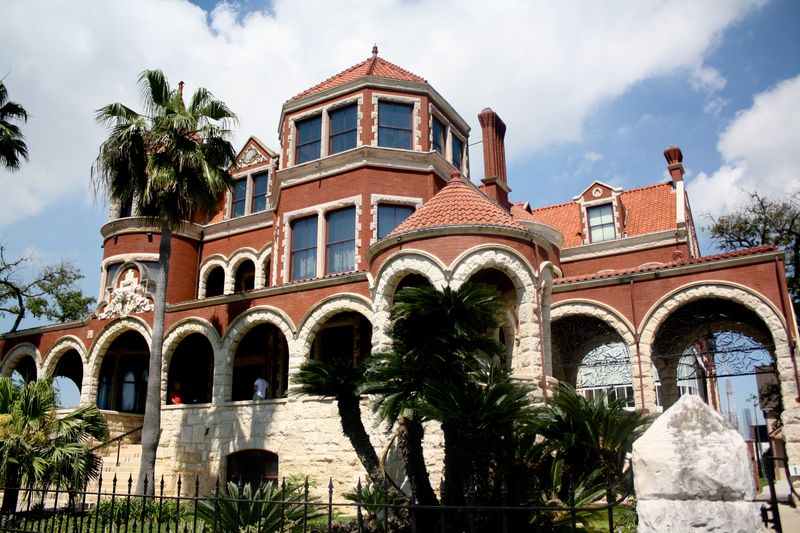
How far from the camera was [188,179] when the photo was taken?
741 inches

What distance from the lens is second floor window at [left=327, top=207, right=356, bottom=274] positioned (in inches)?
828

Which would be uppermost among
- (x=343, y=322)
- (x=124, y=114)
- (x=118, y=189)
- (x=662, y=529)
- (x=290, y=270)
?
(x=124, y=114)

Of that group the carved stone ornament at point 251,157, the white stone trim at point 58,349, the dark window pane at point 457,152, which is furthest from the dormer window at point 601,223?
the white stone trim at point 58,349

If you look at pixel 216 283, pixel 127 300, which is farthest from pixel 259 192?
pixel 127 300

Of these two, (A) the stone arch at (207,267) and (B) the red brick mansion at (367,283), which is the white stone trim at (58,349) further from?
(A) the stone arch at (207,267)

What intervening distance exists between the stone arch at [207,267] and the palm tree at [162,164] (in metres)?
8.69

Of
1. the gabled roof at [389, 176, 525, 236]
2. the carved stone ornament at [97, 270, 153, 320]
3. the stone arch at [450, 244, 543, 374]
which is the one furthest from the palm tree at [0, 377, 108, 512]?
the stone arch at [450, 244, 543, 374]

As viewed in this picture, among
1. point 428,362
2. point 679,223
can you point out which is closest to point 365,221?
point 428,362

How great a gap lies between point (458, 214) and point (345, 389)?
5.75 meters

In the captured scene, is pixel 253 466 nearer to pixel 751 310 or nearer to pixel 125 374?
pixel 125 374

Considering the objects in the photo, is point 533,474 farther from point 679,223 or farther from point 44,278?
point 44,278

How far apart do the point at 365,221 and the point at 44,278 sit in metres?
25.8

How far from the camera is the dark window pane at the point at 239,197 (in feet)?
93.8

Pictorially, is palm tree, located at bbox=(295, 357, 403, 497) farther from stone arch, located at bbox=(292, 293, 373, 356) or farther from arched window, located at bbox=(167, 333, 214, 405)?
arched window, located at bbox=(167, 333, 214, 405)
